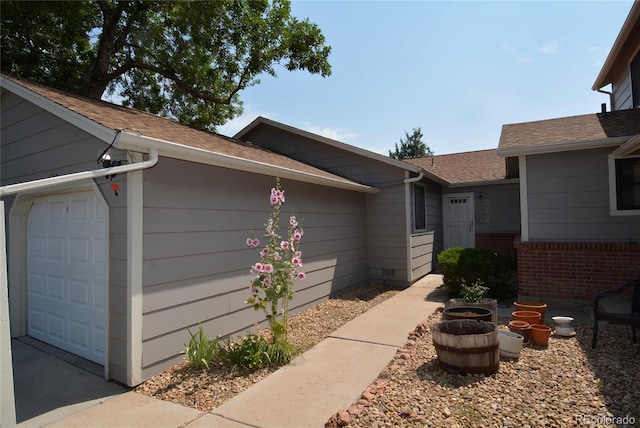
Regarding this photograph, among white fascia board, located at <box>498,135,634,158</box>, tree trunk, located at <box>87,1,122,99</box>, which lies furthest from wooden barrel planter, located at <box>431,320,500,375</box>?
tree trunk, located at <box>87,1,122,99</box>

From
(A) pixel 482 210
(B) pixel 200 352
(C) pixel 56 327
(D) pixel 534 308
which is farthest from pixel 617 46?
(C) pixel 56 327

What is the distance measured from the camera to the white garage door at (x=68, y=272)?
4109 millimetres

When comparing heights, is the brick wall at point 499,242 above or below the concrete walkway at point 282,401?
above

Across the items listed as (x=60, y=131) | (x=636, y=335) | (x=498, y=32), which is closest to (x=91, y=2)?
(x=60, y=131)

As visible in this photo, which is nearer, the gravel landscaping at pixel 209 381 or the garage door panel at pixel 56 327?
the gravel landscaping at pixel 209 381

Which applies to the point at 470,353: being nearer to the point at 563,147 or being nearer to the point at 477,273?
the point at 477,273

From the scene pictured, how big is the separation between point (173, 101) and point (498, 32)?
11.6 meters

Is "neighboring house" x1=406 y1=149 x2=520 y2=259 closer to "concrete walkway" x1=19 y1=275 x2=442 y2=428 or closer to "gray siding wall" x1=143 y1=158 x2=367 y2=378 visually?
"gray siding wall" x1=143 y1=158 x2=367 y2=378

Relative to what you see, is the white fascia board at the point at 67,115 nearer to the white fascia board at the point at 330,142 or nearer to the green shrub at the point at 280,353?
the green shrub at the point at 280,353

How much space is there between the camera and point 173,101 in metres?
13.7

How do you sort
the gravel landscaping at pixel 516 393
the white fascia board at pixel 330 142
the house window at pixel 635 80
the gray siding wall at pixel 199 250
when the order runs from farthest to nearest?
the white fascia board at pixel 330 142 → the house window at pixel 635 80 → the gray siding wall at pixel 199 250 → the gravel landscaping at pixel 516 393

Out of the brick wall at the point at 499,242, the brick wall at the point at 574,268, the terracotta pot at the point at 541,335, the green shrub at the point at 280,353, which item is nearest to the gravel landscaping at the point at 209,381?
the green shrub at the point at 280,353

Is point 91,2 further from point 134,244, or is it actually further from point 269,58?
point 134,244

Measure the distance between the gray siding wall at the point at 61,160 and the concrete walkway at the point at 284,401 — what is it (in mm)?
610
